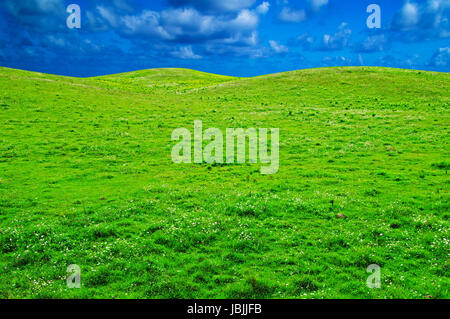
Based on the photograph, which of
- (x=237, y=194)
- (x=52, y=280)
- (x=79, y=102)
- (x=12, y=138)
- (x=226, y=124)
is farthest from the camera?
(x=79, y=102)

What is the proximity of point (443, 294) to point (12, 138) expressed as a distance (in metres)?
38.3

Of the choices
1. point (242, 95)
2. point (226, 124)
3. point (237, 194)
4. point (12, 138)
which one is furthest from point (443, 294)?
point (242, 95)

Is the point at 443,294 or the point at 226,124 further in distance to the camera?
the point at 226,124

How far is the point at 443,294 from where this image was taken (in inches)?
370

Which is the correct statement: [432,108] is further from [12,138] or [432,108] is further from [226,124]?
[12,138]

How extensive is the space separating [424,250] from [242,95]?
193 feet

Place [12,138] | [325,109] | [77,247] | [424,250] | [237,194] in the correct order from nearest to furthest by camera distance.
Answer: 1. [424,250]
2. [77,247]
3. [237,194]
4. [12,138]
5. [325,109]

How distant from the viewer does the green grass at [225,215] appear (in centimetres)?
1055

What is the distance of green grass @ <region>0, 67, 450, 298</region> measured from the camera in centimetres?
1055

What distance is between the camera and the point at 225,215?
15367mm

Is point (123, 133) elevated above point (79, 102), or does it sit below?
below
